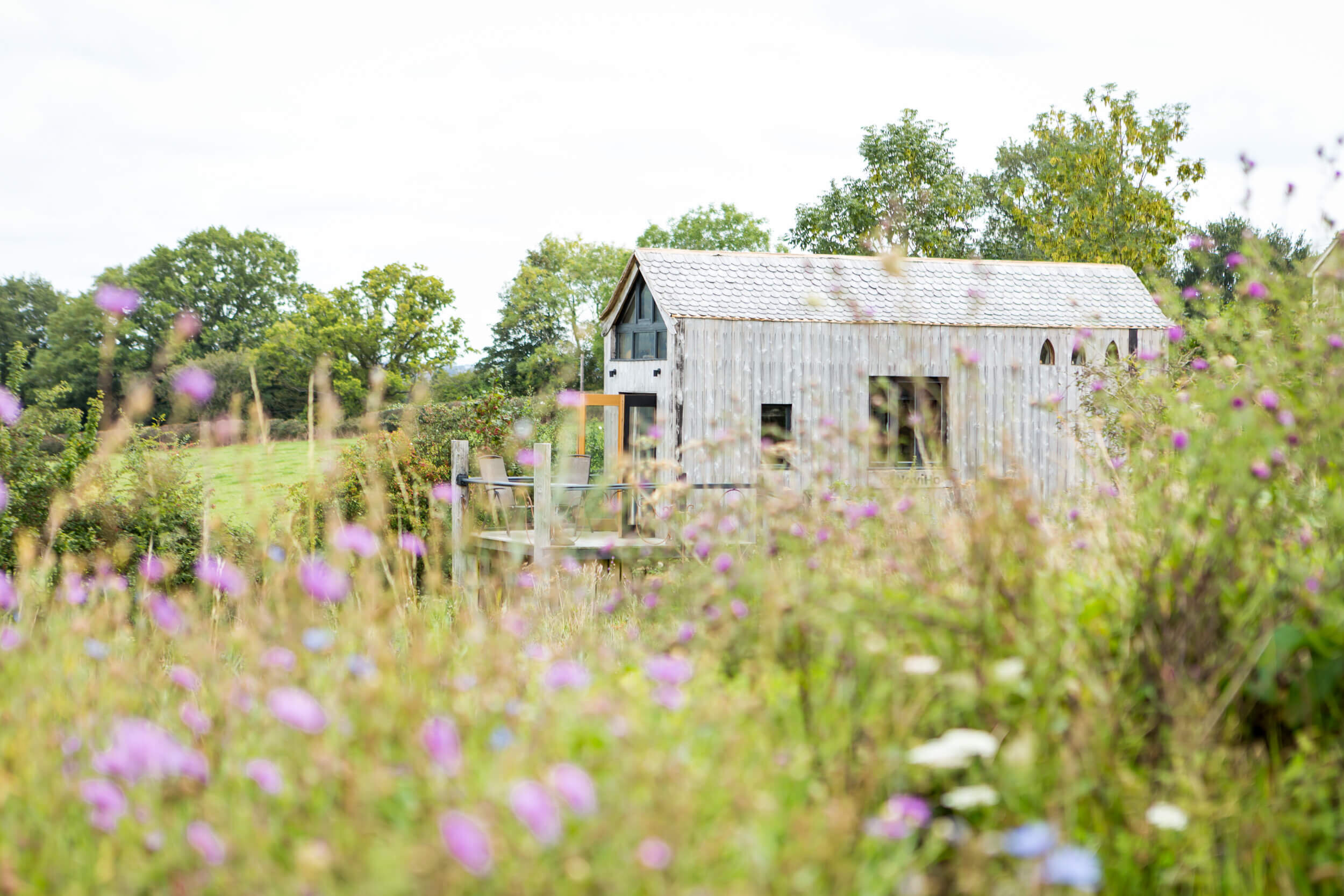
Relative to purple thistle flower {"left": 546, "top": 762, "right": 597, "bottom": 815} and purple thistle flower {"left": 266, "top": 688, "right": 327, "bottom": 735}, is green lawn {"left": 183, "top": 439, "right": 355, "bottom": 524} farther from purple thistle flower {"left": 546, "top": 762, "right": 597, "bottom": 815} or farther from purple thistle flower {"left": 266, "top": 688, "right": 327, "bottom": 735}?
purple thistle flower {"left": 546, "top": 762, "right": 597, "bottom": 815}

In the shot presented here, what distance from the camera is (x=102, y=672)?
2863 millimetres

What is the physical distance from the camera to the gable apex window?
14367 millimetres

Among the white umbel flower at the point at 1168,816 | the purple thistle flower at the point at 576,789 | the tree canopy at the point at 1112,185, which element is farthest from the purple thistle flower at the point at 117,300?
the tree canopy at the point at 1112,185

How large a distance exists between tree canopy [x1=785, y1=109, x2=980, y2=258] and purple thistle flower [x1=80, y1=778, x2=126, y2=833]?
25634mm

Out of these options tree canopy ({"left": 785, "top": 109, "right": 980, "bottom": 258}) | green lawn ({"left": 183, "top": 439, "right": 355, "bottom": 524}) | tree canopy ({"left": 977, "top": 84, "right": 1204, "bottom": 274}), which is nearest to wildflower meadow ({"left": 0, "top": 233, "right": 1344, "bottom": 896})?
green lawn ({"left": 183, "top": 439, "right": 355, "bottom": 524})

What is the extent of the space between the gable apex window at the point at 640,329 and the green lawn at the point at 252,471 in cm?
435

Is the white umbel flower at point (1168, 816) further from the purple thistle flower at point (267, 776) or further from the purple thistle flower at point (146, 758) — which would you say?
the purple thistle flower at point (146, 758)

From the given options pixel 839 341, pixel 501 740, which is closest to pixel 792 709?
pixel 501 740

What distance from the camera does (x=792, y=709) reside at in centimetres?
228

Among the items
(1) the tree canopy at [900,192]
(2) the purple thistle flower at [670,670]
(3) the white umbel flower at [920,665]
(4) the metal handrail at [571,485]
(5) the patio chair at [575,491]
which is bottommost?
(5) the patio chair at [575,491]

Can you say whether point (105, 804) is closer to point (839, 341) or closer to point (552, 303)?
point (839, 341)

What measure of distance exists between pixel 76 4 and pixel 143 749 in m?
5.47

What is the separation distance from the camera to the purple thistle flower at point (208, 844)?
1.42m

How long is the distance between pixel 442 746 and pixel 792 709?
3.60 feet
